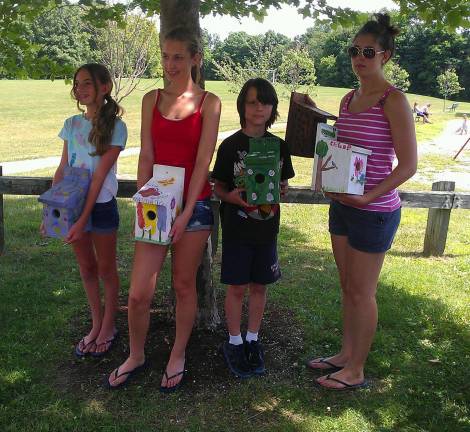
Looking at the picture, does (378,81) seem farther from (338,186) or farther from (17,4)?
(17,4)

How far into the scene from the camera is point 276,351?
3.58 meters

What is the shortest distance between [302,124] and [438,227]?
3602mm

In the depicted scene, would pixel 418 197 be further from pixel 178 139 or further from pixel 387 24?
pixel 178 139

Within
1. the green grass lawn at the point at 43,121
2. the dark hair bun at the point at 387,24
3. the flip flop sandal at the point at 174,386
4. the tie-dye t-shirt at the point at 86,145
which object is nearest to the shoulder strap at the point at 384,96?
the dark hair bun at the point at 387,24

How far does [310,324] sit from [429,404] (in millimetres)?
1165

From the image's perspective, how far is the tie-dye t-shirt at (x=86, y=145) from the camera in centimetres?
309

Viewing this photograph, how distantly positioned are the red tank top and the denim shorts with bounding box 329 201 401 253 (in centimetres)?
91

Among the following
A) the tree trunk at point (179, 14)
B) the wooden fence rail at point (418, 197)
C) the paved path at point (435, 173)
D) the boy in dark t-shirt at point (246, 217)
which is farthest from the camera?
the paved path at point (435, 173)

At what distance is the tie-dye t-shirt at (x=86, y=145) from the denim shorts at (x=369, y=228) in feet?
4.79

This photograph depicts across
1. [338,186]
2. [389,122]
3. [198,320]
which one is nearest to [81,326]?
[198,320]

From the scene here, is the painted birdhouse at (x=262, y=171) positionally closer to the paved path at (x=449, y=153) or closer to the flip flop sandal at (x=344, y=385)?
the flip flop sandal at (x=344, y=385)

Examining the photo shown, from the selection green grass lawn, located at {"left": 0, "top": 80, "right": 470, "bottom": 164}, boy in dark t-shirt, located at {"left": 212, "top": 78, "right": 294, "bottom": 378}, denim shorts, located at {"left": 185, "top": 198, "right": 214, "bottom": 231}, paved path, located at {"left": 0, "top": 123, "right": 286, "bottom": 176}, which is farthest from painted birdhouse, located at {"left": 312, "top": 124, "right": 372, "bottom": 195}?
paved path, located at {"left": 0, "top": 123, "right": 286, "bottom": 176}

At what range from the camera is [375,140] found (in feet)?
9.08

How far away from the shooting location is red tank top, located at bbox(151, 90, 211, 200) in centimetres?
273
